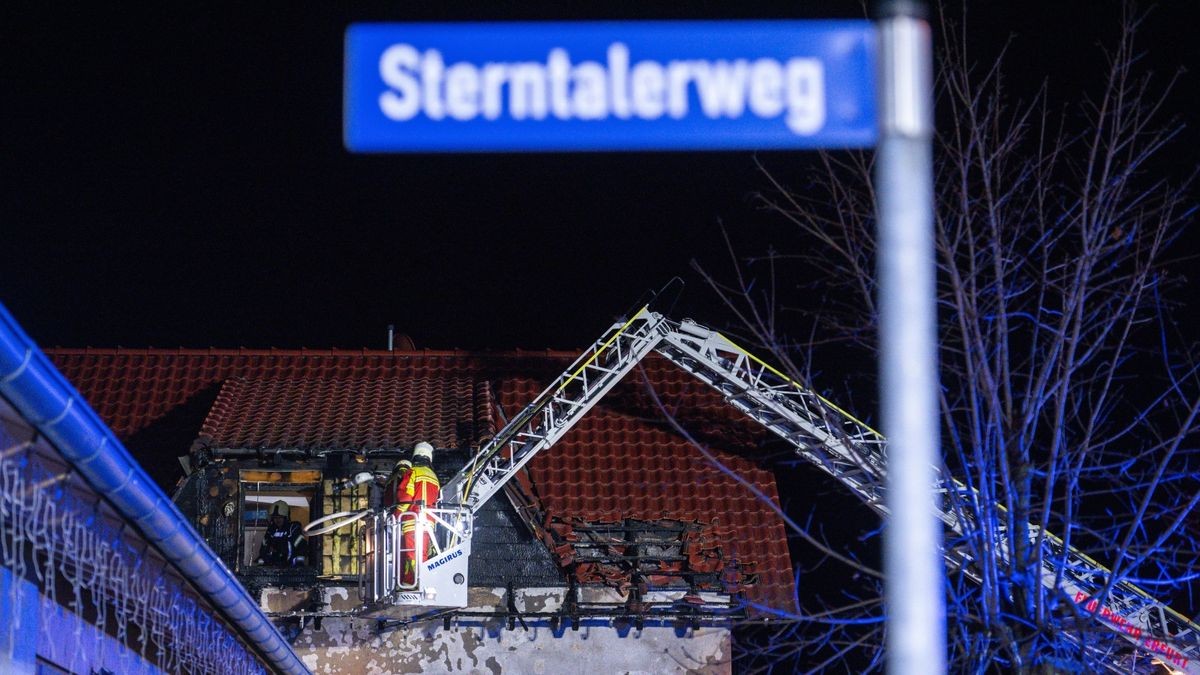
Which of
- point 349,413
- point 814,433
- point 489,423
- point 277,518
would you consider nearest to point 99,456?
point 277,518

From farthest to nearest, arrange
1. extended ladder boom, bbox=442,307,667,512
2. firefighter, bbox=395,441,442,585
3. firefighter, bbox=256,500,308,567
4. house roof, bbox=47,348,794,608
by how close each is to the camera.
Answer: house roof, bbox=47,348,794,608
extended ladder boom, bbox=442,307,667,512
firefighter, bbox=256,500,308,567
firefighter, bbox=395,441,442,585

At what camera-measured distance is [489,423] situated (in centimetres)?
1897

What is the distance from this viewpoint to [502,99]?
134 inches

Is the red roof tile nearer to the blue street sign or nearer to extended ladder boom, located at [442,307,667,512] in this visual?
extended ladder boom, located at [442,307,667,512]

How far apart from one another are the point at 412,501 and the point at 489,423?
279 cm

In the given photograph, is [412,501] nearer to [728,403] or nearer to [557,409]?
[557,409]

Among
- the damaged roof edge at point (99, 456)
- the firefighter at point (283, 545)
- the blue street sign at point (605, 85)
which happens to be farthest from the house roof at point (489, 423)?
the blue street sign at point (605, 85)

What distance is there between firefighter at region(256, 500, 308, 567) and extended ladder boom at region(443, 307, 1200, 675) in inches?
71.5

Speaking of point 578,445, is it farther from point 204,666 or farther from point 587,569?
point 204,666

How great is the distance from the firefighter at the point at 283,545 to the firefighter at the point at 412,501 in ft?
5.63

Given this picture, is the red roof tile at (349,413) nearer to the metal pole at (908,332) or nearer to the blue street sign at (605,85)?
the blue street sign at (605,85)

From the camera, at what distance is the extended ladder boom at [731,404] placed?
57.9 feet

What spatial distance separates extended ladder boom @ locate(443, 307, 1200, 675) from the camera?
17.6 metres

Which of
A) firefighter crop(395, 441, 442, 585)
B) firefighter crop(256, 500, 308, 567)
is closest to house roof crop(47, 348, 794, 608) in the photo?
firefighter crop(256, 500, 308, 567)
